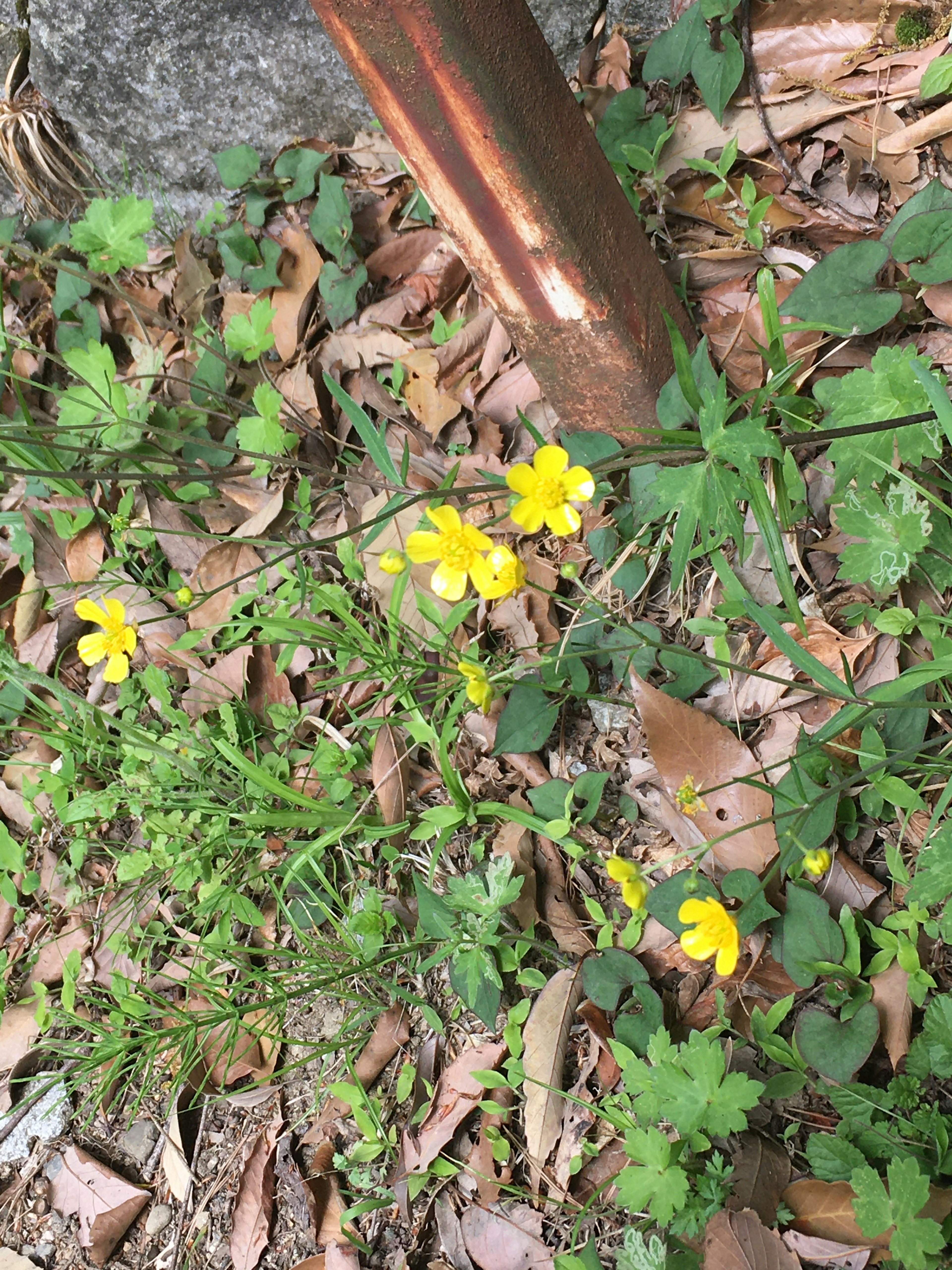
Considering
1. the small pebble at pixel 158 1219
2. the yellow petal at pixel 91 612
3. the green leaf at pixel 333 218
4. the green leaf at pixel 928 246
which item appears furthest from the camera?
the green leaf at pixel 333 218

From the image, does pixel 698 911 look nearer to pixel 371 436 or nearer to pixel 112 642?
pixel 371 436

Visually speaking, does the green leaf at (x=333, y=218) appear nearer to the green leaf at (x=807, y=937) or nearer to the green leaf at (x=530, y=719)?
the green leaf at (x=530, y=719)

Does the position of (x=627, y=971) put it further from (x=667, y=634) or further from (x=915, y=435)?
(x=915, y=435)

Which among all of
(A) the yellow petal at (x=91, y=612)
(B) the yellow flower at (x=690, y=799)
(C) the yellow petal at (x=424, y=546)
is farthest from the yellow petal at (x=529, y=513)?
(A) the yellow petal at (x=91, y=612)

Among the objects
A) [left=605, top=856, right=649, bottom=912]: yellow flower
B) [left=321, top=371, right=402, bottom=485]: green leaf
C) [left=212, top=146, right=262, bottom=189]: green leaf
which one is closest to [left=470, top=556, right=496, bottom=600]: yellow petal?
[left=321, top=371, right=402, bottom=485]: green leaf

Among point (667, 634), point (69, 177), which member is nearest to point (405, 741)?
point (667, 634)

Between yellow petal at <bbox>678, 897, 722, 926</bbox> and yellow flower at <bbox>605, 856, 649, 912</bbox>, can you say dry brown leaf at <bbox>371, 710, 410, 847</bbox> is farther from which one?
yellow petal at <bbox>678, 897, 722, 926</bbox>
